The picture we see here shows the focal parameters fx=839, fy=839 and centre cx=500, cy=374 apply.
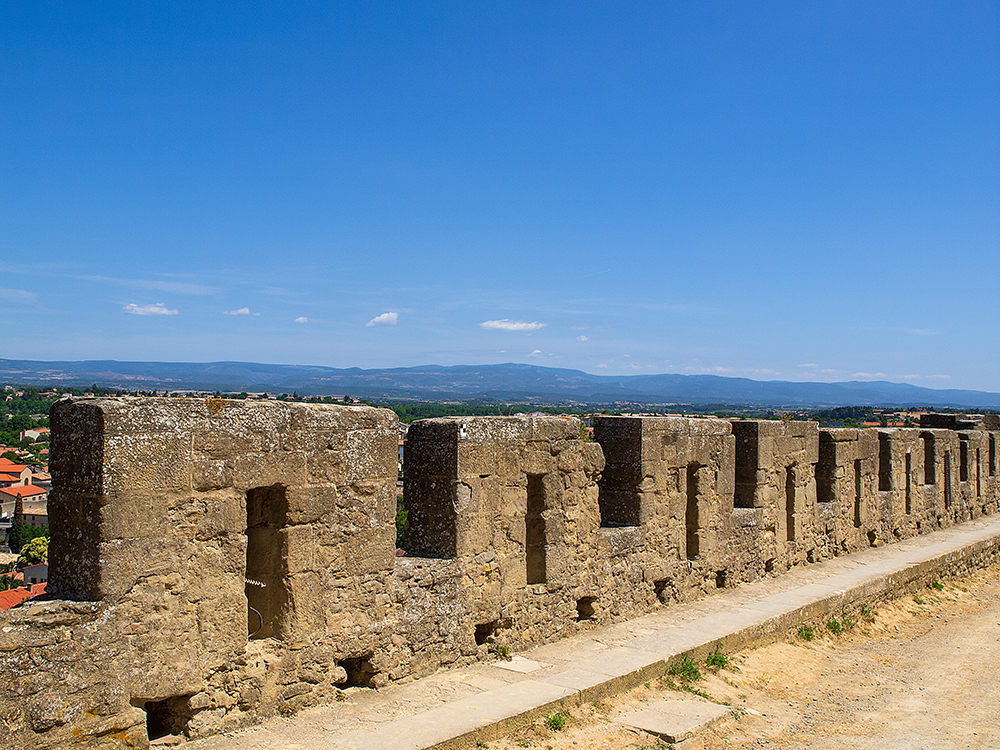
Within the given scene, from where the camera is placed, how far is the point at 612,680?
278 inches

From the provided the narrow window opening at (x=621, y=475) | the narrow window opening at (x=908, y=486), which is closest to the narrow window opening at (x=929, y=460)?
the narrow window opening at (x=908, y=486)

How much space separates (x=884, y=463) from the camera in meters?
15.7

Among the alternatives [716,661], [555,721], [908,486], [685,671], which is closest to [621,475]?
[716,661]

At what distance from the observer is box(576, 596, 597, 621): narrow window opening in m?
8.62

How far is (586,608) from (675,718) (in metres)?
1.98

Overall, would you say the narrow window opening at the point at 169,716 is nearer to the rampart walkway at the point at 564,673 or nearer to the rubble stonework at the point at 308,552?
the rubble stonework at the point at 308,552

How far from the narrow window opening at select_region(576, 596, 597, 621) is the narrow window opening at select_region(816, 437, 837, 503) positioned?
22.3 ft

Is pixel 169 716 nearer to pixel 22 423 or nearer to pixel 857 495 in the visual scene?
pixel 857 495

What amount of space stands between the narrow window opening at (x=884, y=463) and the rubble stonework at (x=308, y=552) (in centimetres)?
644

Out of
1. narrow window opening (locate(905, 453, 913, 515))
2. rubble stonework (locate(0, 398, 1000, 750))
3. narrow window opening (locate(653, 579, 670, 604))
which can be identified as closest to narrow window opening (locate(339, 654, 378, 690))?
rubble stonework (locate(0, 398, 1000, 750))

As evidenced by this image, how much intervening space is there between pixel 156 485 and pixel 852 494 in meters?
12.4

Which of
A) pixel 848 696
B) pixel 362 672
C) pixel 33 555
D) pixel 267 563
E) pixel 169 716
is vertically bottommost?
pixel 33 555

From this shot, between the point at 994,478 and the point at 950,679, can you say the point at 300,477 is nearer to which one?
the point at 950,679

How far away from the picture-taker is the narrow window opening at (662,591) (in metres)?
9.70
